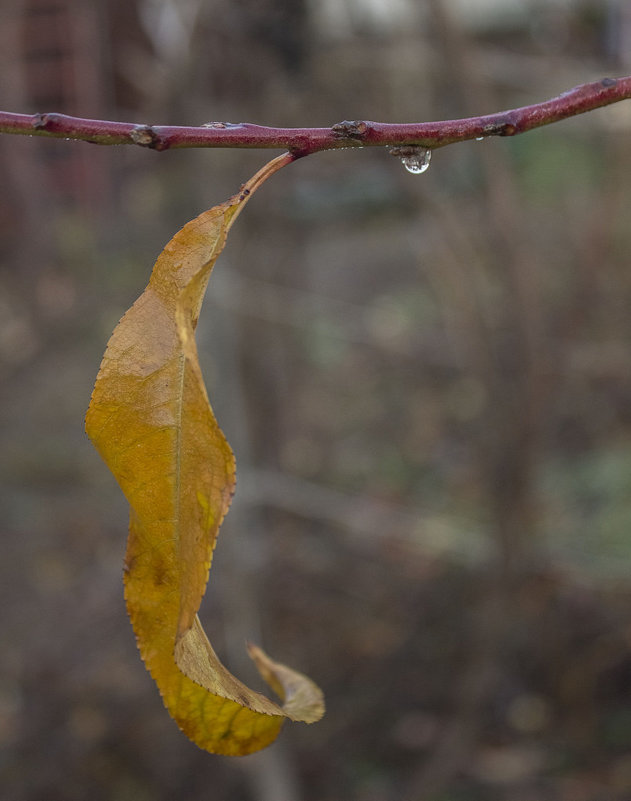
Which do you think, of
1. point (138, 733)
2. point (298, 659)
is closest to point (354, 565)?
point (298, 659)

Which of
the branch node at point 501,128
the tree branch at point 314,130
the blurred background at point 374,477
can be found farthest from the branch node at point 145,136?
the blurred background at point 374,477

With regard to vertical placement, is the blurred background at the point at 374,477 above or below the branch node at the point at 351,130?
below

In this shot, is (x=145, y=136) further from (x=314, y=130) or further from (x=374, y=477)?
(x=374, y=477)

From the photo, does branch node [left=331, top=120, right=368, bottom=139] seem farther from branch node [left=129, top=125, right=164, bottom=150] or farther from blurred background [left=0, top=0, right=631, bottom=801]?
blurred background [left=0, top=0, right=631, bottom=801]

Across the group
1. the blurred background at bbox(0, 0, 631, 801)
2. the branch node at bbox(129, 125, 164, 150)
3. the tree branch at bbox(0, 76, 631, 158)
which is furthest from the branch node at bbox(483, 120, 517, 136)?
the blurred background at bbox(0, 0, 631, 801)

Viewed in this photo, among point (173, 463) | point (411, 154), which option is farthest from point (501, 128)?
point (173, 463)

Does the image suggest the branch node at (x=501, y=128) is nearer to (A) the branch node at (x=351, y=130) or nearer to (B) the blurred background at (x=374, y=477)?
(A) the branch node at (x=351, y=130)
